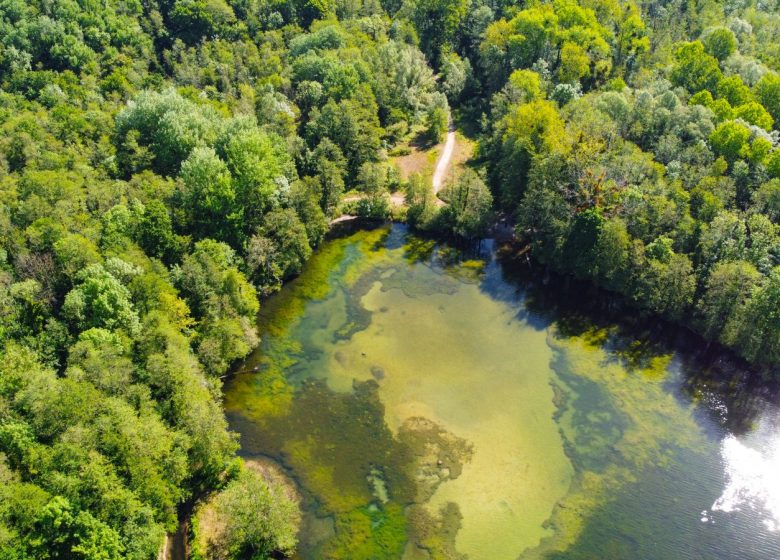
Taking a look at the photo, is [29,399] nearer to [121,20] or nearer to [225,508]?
[225,508]

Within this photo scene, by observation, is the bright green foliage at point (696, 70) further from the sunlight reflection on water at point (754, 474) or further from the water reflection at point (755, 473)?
the sunlight reflection on water at point (754, 474)

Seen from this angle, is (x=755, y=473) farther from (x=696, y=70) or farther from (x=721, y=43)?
(x=721, y=43)

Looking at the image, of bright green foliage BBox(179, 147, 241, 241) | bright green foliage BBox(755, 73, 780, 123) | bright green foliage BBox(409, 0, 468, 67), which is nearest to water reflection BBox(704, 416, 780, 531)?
bright green foliage BBox(755, 73, 780, 123)

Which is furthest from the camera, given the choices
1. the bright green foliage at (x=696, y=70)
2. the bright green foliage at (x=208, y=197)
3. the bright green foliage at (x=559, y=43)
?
the bright green foliage at (x=559, y=43)

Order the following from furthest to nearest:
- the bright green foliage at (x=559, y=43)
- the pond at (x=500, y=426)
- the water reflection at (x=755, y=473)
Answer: the bright green foliage at (x=559, y=43), the water reflection at (x=755, y=473), the pond at (x=500, y=426)

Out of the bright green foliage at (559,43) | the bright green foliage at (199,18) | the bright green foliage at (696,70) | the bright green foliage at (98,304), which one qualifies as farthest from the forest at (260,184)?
the bright green foliage at (559,43)

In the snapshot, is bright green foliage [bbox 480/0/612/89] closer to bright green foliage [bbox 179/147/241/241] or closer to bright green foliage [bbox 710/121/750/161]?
bright green foliage [bbox 710/121/750/161]

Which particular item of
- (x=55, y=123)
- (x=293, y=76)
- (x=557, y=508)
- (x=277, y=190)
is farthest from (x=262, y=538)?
(x=293, y=76)
